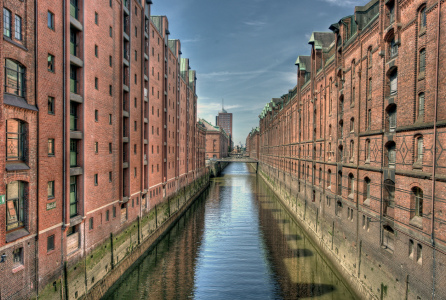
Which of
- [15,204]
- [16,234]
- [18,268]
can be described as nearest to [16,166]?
[15,204]

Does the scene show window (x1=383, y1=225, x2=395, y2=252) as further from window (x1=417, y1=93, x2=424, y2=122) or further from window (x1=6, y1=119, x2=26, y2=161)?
window (x1=6, y1=119, x2=26, y2=161)

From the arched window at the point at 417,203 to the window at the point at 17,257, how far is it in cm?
1603

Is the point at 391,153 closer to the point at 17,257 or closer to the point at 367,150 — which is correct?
the point at 367,150

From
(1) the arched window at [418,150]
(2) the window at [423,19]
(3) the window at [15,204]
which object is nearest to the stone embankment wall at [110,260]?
(3) the window at [15,204]

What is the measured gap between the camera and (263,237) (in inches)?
1308

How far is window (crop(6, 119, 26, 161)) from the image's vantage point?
468 inches

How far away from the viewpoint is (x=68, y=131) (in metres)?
15.7

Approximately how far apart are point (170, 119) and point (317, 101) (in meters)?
19.3

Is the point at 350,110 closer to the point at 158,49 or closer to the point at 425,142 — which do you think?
the point at 425,142

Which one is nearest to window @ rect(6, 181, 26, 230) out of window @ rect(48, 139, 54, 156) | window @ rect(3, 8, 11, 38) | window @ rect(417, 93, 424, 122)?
window @ rect(48, 139, 54, 156)

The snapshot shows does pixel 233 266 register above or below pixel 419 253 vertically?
below

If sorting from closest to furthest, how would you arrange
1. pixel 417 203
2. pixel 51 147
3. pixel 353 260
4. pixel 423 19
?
pixel 423 19 < pixel 417 203 < pixel 51 147 < pixel 353 260

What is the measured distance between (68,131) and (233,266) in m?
16.0

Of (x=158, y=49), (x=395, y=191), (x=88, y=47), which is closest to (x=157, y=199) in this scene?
(x=158, y=49)
